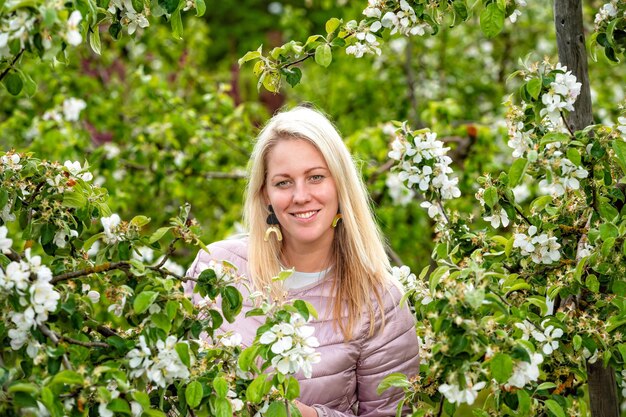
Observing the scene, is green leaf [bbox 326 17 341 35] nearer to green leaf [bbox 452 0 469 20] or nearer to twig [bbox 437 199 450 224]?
green leaf [bbox 452 0 469 20]

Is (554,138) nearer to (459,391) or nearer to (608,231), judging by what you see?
(608,231)

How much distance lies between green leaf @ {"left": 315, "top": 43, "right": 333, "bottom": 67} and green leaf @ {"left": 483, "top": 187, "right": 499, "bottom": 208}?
0.53 metres

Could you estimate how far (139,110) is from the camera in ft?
18.4

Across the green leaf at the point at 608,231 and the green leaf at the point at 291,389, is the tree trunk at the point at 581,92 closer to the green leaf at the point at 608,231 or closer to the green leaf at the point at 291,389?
the green leaf at the point at 608,231

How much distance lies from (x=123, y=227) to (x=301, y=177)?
83cm

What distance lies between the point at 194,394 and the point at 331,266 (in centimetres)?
107

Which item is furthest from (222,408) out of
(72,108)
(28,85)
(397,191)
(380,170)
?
(72,108)

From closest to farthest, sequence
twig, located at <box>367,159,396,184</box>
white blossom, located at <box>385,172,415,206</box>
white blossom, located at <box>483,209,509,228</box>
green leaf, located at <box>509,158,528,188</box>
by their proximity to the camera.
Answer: green leaf, located at <box>509,158,528,188</box> < white blossom, located at <box>483,209,509,228</box> < twig, located at <box>367,159,396,184</box> < white blossom, located at <box>385,172,415,206</box>

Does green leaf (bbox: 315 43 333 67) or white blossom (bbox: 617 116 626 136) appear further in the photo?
green leaf (bbox: 315 43 333 67)

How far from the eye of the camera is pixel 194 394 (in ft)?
6.51

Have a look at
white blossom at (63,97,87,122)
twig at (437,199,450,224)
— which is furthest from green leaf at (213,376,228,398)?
white blossom at (63,97,87,122)

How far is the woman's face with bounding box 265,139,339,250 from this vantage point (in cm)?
283

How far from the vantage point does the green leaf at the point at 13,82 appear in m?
2.02

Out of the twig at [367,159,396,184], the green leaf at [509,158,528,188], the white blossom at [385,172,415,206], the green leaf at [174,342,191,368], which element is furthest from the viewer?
the white blossom at [385,172,415,206]
